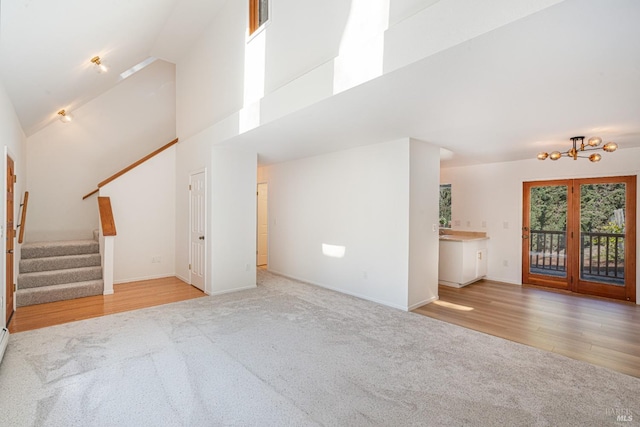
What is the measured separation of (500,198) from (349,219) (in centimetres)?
335

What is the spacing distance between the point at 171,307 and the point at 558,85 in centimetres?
488

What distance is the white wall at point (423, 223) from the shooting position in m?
4.25

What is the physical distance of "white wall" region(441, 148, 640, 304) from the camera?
Answer: 553 centimetres

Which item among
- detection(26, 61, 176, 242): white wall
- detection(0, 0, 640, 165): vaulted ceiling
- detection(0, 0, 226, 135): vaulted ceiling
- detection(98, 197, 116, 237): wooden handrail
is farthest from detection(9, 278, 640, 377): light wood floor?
detection(0, 0, 226, 135): vaulted ceiling

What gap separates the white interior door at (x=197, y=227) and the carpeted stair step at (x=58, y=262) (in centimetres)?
160

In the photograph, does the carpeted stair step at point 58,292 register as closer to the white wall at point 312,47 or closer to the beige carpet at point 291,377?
the beige carpet at point 291,377

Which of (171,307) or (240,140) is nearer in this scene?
(171,307)

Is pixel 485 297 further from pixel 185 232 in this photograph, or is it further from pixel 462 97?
pixel 185 232

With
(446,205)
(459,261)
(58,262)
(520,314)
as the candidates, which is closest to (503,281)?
(459,261)

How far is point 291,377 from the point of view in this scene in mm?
2471

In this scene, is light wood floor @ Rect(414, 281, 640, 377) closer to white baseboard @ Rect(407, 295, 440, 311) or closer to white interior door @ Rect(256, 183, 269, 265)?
white baseboard @ Rect(407, 295, 440, 311)

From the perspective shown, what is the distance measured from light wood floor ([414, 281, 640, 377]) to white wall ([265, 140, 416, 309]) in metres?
0.84

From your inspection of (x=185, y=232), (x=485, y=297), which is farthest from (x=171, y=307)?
(x=485, y=297)

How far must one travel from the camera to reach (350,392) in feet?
7.45
